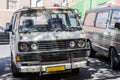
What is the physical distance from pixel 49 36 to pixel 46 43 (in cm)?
24

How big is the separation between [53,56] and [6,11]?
43328 mm

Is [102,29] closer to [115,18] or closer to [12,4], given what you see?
[115,18]

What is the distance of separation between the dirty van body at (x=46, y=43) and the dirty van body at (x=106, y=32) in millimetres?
1462

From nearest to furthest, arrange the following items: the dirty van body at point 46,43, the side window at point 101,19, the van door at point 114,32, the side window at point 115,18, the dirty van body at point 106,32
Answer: the dirty van body at point 46,43, the van door at point 114,32, the dirty van body at point 106,32, the side window at point 115,18, the side window at point 101,19

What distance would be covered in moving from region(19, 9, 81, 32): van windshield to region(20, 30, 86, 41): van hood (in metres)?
0.23

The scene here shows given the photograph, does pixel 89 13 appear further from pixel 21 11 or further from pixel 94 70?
pixel 21 11

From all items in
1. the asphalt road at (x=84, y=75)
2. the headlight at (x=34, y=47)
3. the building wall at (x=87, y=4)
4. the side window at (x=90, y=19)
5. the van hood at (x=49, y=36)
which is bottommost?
the asphalt road at (x=84, y=75)

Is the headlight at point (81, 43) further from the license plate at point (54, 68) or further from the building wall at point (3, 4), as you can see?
the building wall at point (3, 4)

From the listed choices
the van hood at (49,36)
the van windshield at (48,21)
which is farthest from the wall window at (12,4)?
the van hood at (49,36)

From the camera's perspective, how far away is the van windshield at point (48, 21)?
8.53 m

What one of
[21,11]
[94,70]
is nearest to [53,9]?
[21,11]

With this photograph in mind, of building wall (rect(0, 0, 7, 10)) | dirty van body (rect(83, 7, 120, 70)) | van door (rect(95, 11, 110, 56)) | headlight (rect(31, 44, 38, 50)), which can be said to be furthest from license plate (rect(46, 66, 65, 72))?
building wall (rect(0, 0, 7, 10))

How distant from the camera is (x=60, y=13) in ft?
29.9

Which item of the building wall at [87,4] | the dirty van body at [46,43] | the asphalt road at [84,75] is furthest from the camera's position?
the building wall at [87,4]
